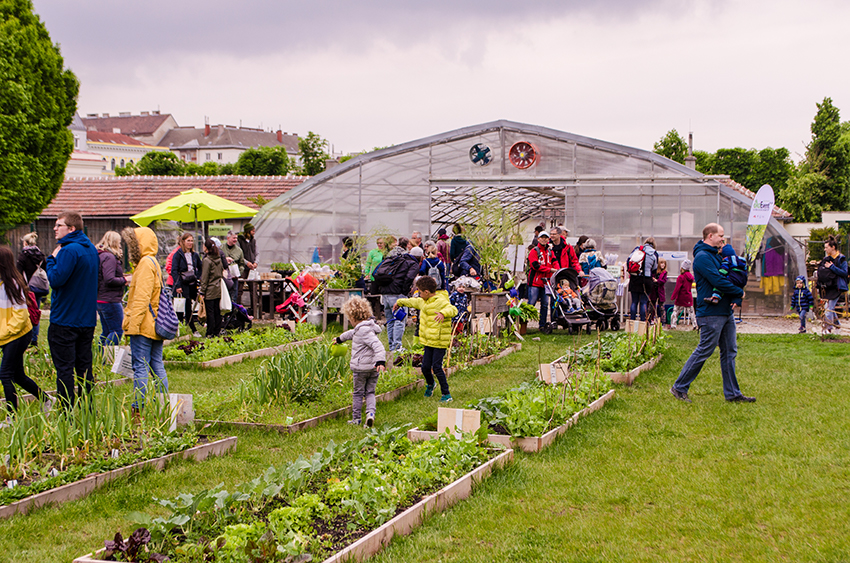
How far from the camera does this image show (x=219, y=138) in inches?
4766

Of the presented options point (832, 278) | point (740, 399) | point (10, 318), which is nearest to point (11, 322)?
point (10, 318)

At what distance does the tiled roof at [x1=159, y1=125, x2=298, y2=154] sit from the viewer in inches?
4747

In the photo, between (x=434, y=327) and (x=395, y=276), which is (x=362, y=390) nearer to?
(x=434, y=327)

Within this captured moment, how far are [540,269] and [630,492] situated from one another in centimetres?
914

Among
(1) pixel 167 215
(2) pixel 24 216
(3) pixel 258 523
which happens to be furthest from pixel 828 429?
(2) pixel 24 216

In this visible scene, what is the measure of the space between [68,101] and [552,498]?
89.0 feet

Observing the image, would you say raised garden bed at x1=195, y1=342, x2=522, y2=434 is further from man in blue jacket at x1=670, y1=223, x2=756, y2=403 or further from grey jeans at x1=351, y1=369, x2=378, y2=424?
man in blue jacket at x1=670, y1=223, x2=756, y2=403

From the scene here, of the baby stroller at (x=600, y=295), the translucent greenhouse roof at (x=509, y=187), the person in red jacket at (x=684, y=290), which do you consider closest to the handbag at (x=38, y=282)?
the baby stroller at (x=600, y=295)

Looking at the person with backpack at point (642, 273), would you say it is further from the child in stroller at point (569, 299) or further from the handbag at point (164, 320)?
the handbag at point (164, 320)

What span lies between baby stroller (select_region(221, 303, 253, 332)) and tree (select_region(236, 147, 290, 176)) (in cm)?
5309

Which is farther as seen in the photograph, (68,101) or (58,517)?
(68,101)

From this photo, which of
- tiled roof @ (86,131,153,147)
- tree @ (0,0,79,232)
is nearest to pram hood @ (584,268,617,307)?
tree @ (0,0,79,232)

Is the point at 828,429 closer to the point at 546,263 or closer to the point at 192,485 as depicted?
the point at 192,485

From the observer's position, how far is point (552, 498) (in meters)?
4.98
